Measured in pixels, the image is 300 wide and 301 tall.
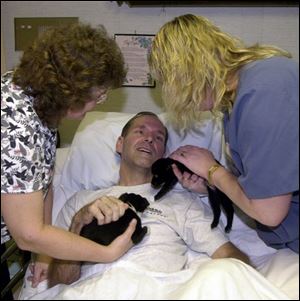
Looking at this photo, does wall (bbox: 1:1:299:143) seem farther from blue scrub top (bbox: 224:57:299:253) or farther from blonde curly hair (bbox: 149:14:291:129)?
blue scrub top (bbox: 224:57:299:253)

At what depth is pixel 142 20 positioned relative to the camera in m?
1.58

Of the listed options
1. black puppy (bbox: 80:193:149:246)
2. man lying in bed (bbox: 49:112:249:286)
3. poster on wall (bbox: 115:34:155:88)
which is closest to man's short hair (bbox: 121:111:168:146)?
man lying in bed (bbox: 49:112:249:286)

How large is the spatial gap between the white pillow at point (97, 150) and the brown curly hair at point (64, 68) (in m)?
0.62

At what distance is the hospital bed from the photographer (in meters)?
0.93

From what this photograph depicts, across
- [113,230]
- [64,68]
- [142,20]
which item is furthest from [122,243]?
[142,20]

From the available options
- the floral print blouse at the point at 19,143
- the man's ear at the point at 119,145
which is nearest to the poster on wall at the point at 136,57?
the man's ear at the point at 119,145

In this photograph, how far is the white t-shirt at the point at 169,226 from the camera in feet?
4.17

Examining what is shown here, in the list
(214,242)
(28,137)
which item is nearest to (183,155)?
(214,242)

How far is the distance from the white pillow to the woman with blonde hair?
398mm

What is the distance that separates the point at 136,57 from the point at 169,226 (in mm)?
615

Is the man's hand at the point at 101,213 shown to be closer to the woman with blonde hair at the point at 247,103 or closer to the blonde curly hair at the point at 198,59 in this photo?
the woman with blonde hair at the point at 247,103

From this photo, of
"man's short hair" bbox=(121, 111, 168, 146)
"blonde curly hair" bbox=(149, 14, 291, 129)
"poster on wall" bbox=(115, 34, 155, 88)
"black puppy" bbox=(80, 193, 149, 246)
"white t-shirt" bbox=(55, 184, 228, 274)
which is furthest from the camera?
"man's short hair" bbox=(121, 111, 168, 146)

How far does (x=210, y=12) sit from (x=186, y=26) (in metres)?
0.54

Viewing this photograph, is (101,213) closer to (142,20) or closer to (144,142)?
(144,142)
